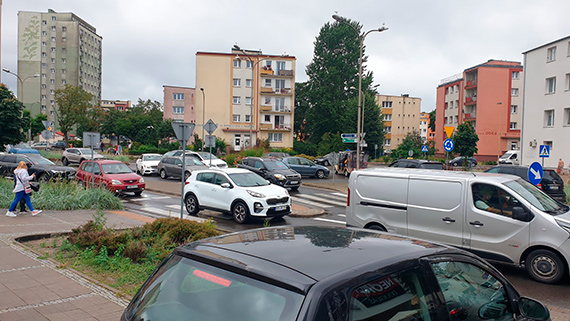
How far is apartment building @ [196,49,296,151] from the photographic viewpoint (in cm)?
6431

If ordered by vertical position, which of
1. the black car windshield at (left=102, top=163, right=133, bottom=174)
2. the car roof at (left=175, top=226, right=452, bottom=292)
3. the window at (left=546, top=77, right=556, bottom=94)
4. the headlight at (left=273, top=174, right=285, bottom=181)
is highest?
the window at (left=546, top=77, right=556, bottom=94)

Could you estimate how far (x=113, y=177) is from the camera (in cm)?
1894

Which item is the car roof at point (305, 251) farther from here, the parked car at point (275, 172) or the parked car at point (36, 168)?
the parked car at point (36, 168)

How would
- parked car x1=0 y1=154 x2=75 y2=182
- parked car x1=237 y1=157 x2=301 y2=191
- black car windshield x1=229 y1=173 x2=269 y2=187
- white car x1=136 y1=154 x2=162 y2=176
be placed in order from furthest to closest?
white car x1=136 y1=154 x2=162 y2=176, parked car x1=237 y1=157 x2=301 y2=191, parked car x1=0 y1=154 x2=75 y2=182, black car windshield x1=229 y1=173 x2=269 y2=187

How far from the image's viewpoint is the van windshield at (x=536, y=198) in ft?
24.6

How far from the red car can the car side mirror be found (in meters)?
17.2

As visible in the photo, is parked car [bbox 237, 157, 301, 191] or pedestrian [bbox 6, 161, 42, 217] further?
parked car [bbox 237, 157, 301, 191]

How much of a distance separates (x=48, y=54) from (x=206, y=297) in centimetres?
11723

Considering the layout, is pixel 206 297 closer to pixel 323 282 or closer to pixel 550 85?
pixel 323 282

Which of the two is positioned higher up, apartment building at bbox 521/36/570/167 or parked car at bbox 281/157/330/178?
apartment building at bbox 521/36/570/167

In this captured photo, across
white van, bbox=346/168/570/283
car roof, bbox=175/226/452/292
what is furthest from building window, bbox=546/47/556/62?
car roof, bbox=175/226/452/292

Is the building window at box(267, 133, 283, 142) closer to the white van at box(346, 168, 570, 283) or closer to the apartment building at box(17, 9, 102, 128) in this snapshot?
the apartment building at box(17, 9, 102, 128)

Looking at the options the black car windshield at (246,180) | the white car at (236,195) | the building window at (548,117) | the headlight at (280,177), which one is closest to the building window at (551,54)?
the building window at (548,117)

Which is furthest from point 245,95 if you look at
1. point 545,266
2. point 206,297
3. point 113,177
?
point 206,297
